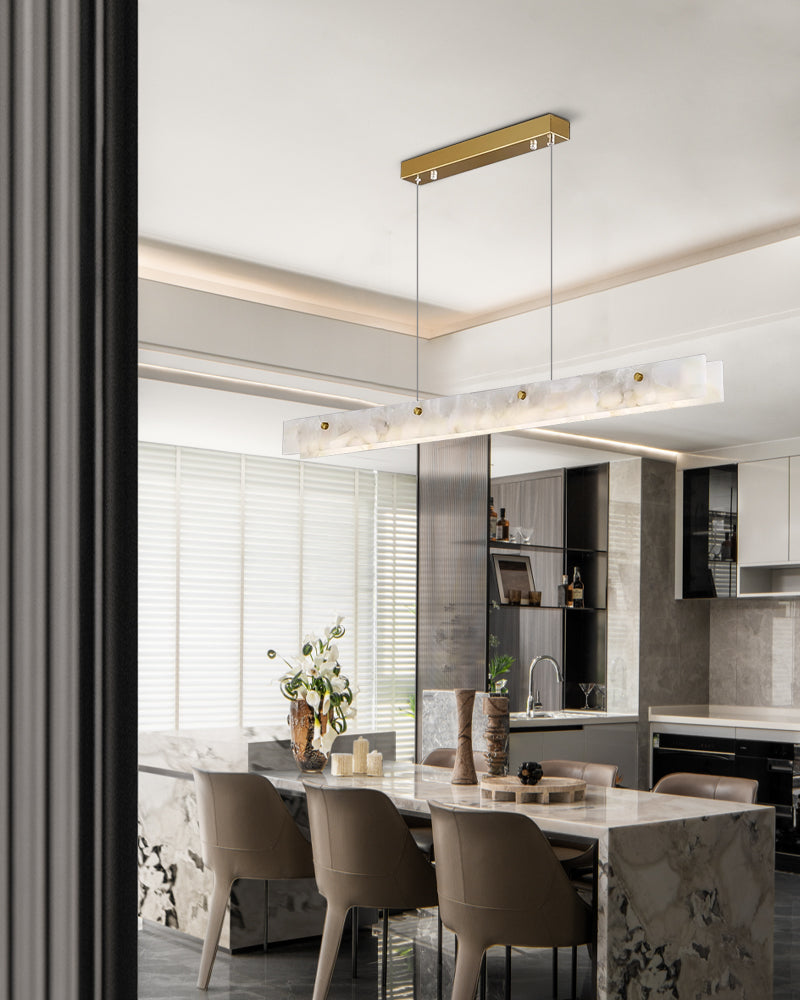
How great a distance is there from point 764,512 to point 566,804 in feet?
12.6

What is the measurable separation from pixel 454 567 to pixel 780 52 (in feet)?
11.3

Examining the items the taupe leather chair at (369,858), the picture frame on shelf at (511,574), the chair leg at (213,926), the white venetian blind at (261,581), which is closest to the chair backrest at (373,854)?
the taupe leather chair at (369,858)

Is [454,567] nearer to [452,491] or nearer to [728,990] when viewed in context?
[452,491]

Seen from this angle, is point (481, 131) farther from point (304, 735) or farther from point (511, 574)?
point (511, 574)

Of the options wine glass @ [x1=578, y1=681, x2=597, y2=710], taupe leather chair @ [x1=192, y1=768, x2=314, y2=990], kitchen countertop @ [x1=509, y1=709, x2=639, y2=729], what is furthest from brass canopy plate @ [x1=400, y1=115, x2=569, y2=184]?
wine glass @ [x1=578, y1=681, x2=597, y2=710]

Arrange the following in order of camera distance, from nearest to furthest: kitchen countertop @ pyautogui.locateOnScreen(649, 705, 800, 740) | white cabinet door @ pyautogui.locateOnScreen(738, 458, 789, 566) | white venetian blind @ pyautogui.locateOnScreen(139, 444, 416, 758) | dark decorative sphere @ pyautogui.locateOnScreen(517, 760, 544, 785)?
dark decorative sphere @ pyautogui.locateOnScreen(517, 760, 544, 785) < kitchen countertop @ pyautogui.locateOnScreen(649, 705, 800, 740) < white cabinet door @ pyautogui.locateOnScreen(738, 458, 789, 566) < white venetian blind @ pyautogui.locateOnScreen(139, 444, 416, 758)

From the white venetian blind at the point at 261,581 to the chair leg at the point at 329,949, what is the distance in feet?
10.7

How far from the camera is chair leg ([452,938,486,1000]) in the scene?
10.2ft

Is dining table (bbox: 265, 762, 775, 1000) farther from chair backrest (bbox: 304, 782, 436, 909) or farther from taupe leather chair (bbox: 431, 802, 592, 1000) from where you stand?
chair backrest (bbox: 304, 782, 436, 909)

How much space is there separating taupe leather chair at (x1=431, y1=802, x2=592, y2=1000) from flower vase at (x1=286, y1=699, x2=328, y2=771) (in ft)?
4.57

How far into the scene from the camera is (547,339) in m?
5.02

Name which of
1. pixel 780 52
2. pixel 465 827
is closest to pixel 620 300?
pixel 780 52

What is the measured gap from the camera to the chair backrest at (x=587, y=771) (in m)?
4.37

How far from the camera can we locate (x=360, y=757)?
4.44 meters
